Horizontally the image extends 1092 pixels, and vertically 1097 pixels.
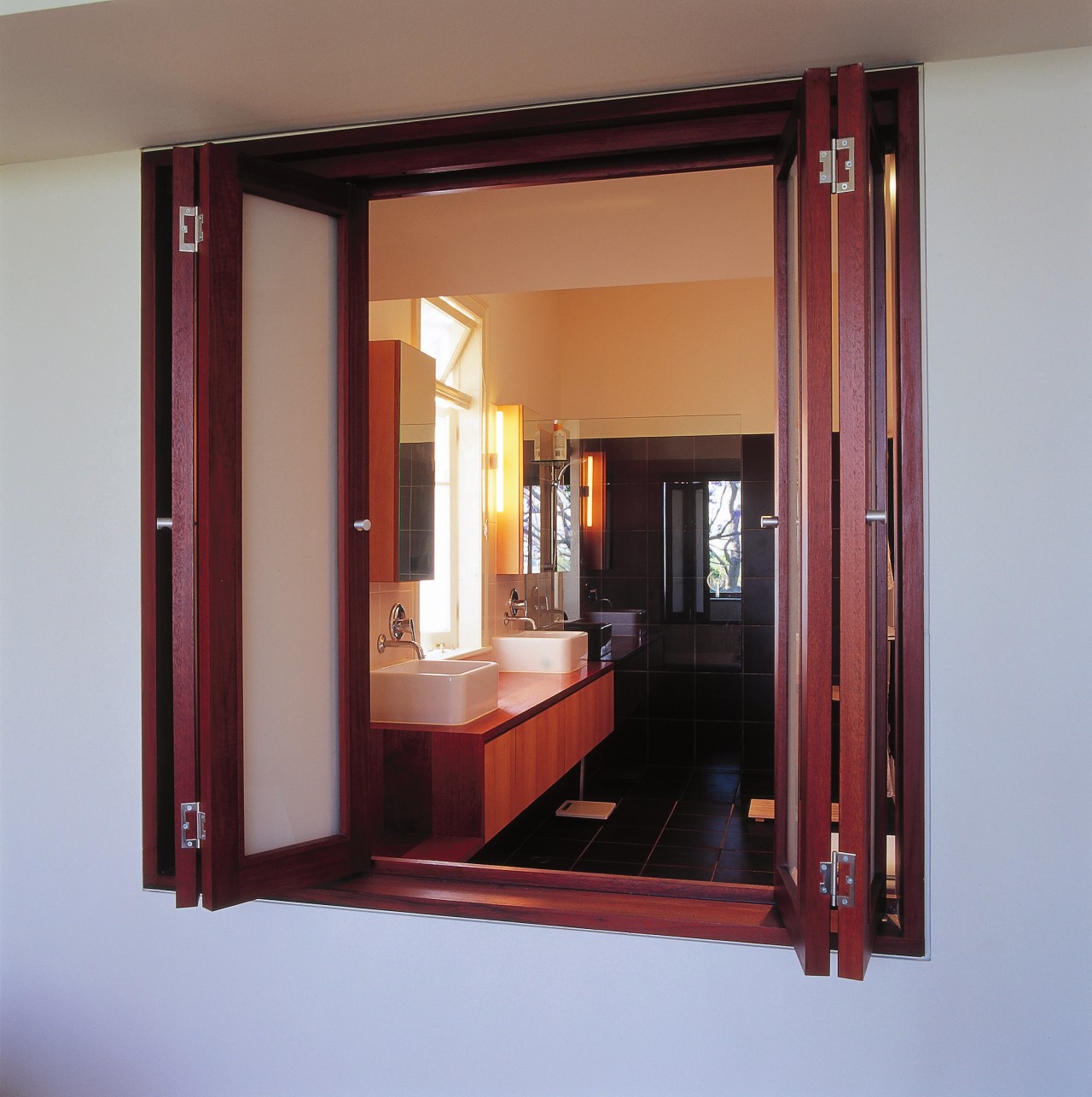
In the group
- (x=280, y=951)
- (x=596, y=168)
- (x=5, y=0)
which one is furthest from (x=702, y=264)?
(x=280, y=951)

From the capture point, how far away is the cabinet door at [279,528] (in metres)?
2.12

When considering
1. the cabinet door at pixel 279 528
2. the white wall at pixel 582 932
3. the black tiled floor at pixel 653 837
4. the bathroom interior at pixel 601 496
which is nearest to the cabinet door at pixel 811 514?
the white wall at pixel 582 932

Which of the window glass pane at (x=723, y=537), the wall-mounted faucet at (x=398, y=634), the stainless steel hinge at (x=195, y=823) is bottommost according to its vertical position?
the stainless steel hinge at (x=195, y=823)

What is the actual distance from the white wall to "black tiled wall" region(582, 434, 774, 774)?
3.60 meters

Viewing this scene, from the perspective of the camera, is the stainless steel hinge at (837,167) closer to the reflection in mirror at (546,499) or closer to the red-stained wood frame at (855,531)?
the red-stained wood frame at (855,531)

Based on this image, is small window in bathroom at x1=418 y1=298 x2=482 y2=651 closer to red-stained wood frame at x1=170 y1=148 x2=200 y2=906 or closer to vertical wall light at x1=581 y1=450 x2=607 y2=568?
vertical wall light at x1=581 y1=450 x2=607 y2=568

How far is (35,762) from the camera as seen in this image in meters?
2.45

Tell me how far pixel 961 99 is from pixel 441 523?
11.6 feet

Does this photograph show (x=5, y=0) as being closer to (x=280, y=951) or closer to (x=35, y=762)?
(x=35, y=762)

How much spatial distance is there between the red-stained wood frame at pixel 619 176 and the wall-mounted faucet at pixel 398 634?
167 centimetres

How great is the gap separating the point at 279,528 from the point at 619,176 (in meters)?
1.12

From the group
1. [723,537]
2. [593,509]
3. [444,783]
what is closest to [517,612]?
[593,509]

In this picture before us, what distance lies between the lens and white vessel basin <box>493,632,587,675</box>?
16.9 feet

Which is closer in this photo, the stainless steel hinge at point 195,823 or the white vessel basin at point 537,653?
the stainless steel hinge at point 195,823
